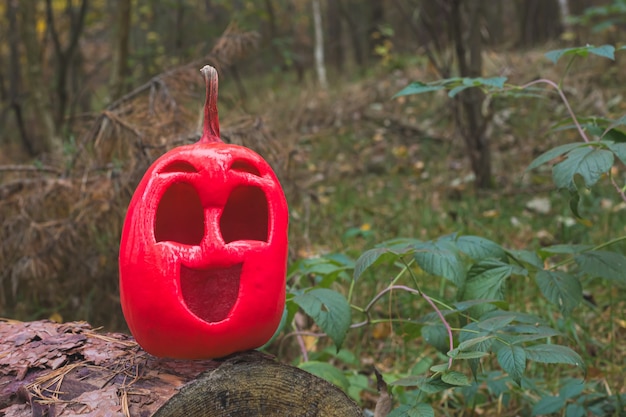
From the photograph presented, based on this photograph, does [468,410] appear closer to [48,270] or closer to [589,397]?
→ [589,397]

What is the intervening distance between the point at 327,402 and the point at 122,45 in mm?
4410

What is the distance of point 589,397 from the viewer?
5.68 feet

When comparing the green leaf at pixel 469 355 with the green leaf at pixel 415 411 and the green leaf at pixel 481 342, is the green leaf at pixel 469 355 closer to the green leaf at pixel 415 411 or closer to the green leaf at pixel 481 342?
the green leaf at pixel 481 342

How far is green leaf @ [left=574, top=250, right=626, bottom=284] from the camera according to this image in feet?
5.02

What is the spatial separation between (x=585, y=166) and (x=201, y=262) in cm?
93

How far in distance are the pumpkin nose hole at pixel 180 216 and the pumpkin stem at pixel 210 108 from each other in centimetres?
12

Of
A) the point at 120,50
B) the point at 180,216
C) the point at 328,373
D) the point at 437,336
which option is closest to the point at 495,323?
the point at 437,336

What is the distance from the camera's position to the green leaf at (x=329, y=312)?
1.42 metres

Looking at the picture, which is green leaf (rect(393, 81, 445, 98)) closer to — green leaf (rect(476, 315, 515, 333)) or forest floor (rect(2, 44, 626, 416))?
forest floor (rect(2, 44, 626, 416))

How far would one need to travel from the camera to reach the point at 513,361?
118 centimetres

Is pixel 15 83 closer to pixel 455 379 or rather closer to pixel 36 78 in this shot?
pixel 36 78

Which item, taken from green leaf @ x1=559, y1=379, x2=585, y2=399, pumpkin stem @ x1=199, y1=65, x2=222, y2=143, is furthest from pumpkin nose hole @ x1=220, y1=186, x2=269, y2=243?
green leaf @ x1=559, y1=379, x2=585, y2=399

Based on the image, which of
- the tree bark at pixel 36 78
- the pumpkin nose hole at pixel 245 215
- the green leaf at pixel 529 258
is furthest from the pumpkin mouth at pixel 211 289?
the tree bark at pixel 36 78

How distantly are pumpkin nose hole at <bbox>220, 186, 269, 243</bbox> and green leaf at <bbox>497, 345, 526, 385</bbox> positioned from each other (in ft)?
1.91
